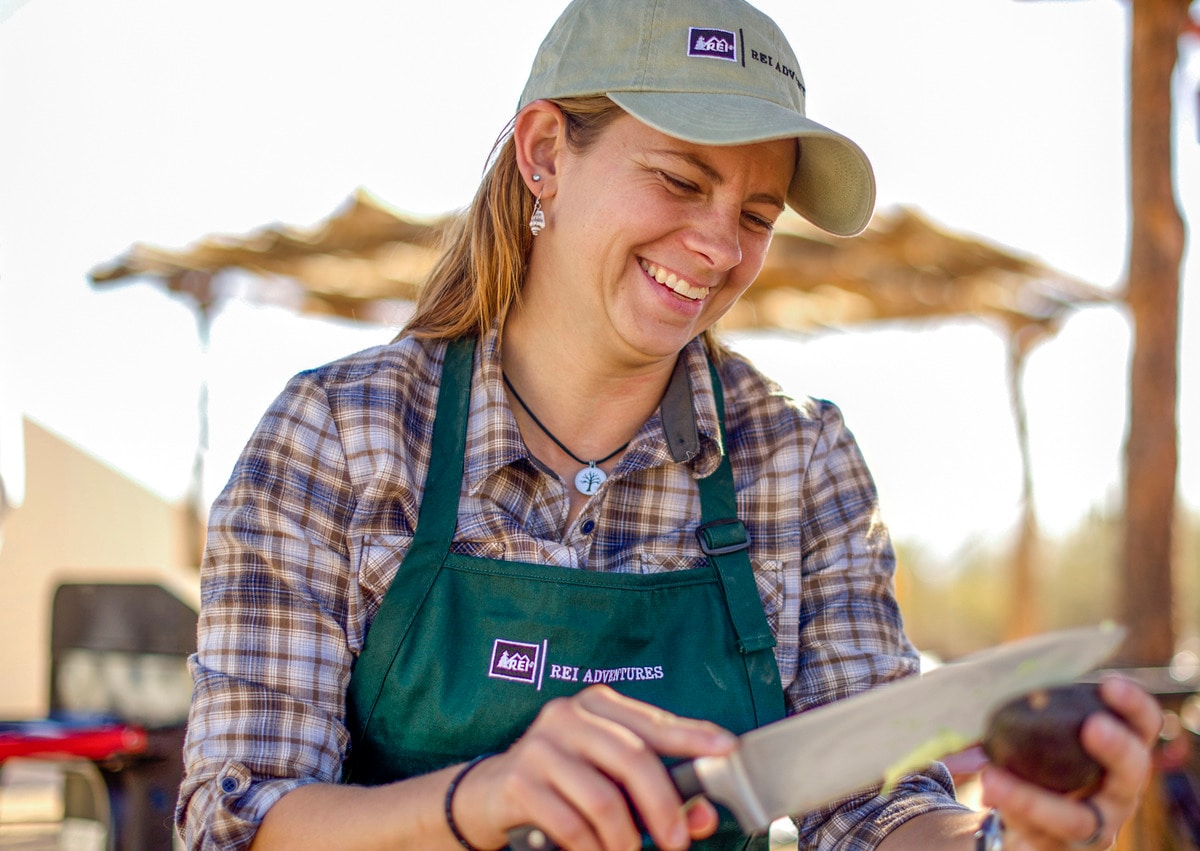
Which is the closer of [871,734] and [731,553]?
[871,734]

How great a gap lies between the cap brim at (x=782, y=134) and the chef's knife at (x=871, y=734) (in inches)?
33.4

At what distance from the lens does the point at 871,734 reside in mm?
1109

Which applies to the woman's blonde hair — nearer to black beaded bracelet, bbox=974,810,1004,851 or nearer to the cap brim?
the cap brim

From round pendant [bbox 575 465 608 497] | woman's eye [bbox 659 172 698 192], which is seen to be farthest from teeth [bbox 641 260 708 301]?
round pendant [bbox 575 465 608 497]

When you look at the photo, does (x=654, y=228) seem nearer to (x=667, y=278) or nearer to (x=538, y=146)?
(x=667, y=278)

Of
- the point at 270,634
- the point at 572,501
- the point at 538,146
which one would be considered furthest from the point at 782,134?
the point at 270,634

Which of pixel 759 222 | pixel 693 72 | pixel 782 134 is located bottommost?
pixel 759 222

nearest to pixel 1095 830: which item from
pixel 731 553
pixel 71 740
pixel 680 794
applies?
pixel 680 794

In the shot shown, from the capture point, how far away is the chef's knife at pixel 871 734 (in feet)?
3.56

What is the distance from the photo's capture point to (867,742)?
111 centimetres

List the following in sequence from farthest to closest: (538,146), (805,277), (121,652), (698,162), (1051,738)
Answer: (805,277) < (121,652) < (538,146) < (698,162) < (1051,738)

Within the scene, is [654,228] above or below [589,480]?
above

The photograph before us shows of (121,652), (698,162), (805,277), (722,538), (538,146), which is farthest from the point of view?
(805,277)

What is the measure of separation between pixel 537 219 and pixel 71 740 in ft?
5.74
